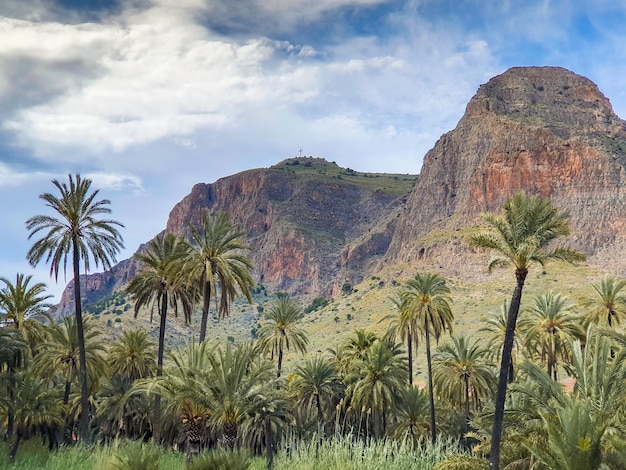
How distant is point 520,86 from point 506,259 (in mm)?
169242

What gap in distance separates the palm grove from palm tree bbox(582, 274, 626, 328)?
0.11m

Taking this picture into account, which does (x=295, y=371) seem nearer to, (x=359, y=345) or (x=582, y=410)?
(x=359, y=345)

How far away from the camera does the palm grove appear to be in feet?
84.9

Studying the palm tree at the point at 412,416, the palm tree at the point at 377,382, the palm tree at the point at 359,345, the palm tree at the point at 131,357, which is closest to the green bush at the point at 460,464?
the palm tree at the point at 377,382

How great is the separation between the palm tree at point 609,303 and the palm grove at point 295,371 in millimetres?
114

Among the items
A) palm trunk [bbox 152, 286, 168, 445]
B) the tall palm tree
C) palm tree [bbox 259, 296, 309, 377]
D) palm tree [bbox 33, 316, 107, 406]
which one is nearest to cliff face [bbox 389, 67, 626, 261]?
palm tree [bbox 259, 296, 309, 377]

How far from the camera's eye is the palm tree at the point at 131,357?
1857 inches

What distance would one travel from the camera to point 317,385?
4769cm

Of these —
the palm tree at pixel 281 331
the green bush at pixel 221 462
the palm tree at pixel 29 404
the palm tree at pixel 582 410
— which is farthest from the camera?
the palm tree at pixel 281 331

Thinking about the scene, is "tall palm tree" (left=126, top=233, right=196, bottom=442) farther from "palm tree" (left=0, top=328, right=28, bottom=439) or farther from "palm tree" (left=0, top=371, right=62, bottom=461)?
"palm tree" (left=0, top=328, right=28, bottom=439)

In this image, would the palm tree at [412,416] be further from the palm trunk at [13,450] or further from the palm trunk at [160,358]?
the palm trunk at [13,450]

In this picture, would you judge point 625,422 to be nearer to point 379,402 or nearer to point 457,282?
point 379,402

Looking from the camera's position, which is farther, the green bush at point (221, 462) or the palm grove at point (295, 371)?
the palm grove at point (295, 371)

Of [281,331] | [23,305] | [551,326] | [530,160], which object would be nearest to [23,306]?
[23,305]
